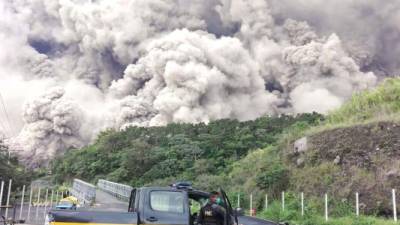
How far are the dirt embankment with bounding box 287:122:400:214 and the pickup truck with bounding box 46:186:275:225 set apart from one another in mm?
10326

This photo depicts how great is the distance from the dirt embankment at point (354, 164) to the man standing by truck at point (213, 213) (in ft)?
35.1

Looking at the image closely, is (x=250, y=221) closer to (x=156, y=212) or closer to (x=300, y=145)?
(x=156, y=212)

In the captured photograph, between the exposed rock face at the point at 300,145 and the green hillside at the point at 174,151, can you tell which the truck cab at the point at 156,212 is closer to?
the exposed rock face at the point at 300,145

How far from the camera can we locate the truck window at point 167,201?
21.2 ft

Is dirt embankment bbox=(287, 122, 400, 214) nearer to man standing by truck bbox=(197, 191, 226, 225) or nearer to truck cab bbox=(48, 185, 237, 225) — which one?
truck cab bbox=(48, 185, 237, 225)

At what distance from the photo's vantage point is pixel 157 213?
6.41 m

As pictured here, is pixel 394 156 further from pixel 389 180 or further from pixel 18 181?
pixel 18 181

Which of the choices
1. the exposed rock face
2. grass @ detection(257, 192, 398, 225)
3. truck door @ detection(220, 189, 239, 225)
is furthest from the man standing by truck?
the exposed rock face

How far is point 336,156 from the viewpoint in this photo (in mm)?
18359

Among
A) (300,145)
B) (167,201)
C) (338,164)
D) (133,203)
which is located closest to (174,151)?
(300,145)

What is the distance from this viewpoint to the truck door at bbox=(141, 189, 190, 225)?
20.8 ft

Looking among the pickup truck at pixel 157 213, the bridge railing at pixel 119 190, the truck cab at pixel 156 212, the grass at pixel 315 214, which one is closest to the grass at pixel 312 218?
the grass at pixel 315 214

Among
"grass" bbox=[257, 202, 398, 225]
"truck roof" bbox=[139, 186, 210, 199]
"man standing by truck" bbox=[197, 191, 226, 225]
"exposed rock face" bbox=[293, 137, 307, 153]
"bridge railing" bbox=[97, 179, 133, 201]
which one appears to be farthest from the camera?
"bridge railing" bbox=[97, 179, 133, 201]

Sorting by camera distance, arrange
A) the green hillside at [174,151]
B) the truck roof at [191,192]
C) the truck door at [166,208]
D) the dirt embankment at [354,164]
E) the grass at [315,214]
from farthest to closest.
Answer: the green hillside at [174,151] < the dirt embankment at [354,164] < the grass at [315,214] < the truck roof at [191,192] < the truck door at [166,208]
